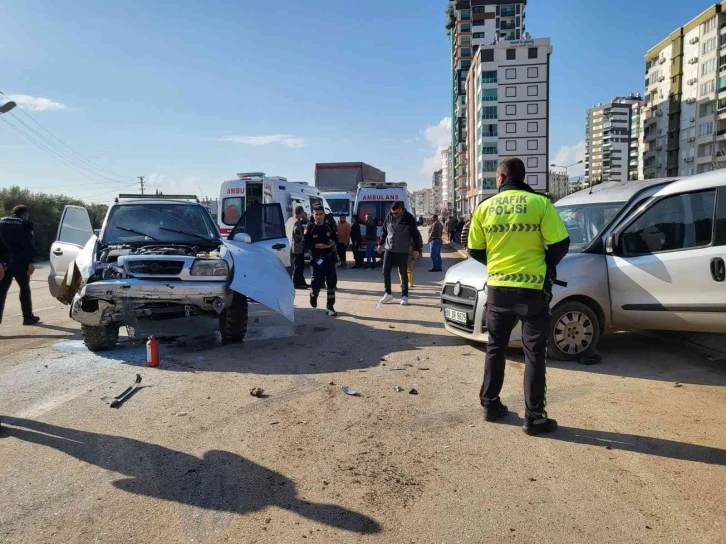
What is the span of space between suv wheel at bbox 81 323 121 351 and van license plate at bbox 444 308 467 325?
12.8ft

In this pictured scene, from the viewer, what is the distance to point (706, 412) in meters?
4.57

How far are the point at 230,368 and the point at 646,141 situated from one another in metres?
99.4

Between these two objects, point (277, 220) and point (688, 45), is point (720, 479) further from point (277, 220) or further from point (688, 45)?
point (688, 45)

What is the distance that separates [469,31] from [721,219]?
351 ft

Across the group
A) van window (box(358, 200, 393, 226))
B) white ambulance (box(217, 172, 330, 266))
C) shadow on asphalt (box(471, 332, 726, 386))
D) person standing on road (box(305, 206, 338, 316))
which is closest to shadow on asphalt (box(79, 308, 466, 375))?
person standing on road (box(305, 206, 338, 316))

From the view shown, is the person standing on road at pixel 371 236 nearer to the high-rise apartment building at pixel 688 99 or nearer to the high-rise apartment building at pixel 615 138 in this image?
the high-rise apartment building at pixel 688 99

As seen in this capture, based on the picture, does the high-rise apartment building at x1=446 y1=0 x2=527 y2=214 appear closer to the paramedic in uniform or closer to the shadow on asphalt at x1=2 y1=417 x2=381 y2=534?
the paramedic in uniform

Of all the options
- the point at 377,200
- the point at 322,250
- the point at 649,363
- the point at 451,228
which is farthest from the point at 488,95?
the point at 649,363

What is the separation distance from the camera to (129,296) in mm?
6230

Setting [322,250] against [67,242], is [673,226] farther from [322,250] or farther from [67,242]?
[67,242]

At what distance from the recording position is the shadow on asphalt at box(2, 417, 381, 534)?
3.11m

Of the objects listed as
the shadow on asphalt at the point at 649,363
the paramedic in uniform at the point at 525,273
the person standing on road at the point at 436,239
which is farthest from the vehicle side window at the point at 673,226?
the person standing on road at the point at 436,239

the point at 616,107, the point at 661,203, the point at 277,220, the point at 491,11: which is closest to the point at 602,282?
the point at 661,203

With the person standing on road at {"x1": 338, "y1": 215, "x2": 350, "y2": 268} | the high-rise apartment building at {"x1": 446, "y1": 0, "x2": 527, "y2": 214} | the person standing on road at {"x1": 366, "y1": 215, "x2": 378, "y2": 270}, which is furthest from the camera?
the high-rise apartment building at {"x1": 446, "y1": 0, "x2": 527, "y2": 214}
